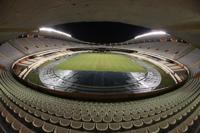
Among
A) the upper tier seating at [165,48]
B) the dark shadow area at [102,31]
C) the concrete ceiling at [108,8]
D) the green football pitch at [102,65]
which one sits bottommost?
the green football pitch at [102,65]

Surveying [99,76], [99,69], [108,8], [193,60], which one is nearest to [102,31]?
[99,69]

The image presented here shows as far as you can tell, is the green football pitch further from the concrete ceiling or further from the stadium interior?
the concrete ceiling

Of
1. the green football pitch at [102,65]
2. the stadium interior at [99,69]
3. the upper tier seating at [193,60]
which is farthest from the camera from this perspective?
the green football pitch at [102,65]

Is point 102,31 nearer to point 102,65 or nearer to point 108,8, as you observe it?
point 102,65

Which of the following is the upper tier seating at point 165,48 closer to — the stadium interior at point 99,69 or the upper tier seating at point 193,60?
the stadium interior at point 99,69

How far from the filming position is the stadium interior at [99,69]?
4.15 metres

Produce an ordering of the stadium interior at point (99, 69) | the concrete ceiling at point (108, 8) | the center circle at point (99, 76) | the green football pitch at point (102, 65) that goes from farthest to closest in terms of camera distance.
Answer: the green football pitch at point (102, 65) → the center circle at point (99, 76) → the stadium interior at point (99, 69) → the concrete ceiling at point (108, 8)

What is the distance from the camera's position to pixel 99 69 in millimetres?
14555

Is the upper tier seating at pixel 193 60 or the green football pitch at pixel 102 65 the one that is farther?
the green football pitch at pixel 102 65

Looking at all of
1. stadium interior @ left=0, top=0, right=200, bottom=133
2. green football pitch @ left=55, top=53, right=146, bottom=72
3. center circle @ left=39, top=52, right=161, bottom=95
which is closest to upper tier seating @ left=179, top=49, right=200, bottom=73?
stadium interior @ left=0, top=0, right=200, bottom=133

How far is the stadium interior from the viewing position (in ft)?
13.6

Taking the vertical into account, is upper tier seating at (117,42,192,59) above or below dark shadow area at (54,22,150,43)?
below

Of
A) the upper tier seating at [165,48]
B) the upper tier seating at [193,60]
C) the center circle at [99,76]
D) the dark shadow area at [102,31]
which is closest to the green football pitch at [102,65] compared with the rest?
the center circle at [99,76]

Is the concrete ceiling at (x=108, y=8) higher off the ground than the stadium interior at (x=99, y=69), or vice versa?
the concrete ceiling at (x=108, y=8)
